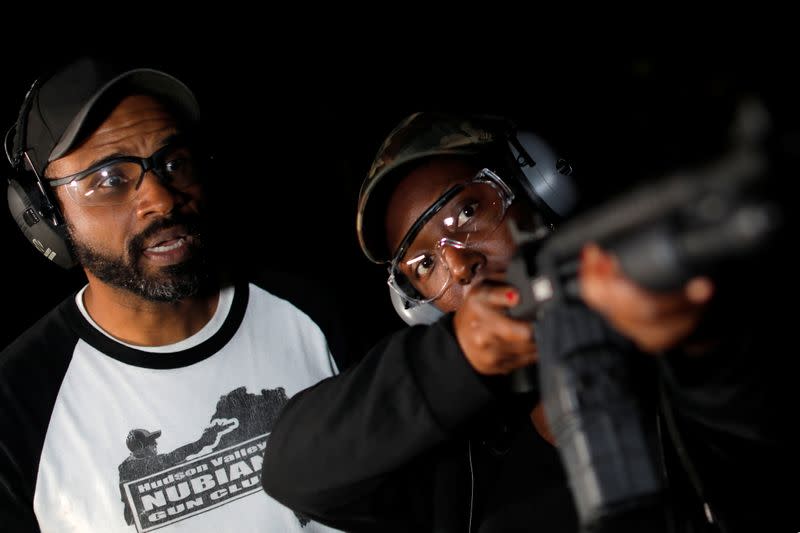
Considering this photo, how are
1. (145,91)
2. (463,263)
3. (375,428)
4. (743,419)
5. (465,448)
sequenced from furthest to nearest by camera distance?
(145,91), (463,263), (465,448), (375,428), (743,419)

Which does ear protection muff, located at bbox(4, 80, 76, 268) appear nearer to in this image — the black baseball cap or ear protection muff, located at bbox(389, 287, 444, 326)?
the black baseball cap

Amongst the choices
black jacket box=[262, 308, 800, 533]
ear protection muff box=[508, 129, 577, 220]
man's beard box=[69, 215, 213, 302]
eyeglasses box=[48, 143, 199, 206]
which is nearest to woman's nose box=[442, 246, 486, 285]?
ear protection muff box=[508, 129, 577, 220]

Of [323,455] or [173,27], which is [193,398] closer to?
[323,455]

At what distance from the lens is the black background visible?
10.5 ft

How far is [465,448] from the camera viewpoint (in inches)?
80.4

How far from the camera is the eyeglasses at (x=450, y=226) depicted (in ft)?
7.74

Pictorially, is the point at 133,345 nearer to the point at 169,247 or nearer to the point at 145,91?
the point at 169,247

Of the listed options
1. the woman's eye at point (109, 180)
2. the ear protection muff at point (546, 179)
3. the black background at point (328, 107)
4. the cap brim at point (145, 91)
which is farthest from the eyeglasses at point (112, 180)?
the ear protection muff at point (546, 179)

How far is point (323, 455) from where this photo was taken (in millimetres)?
1767

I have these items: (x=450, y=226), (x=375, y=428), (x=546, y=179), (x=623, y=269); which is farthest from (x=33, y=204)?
(x=623, y=269)

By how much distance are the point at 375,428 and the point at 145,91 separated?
163 cm

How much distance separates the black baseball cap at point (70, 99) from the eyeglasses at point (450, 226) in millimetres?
1050

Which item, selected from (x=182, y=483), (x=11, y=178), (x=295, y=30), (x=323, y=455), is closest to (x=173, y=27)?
(x=295, y=30)

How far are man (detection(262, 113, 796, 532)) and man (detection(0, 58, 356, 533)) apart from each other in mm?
596
